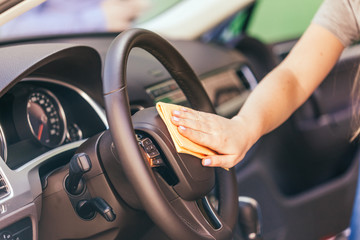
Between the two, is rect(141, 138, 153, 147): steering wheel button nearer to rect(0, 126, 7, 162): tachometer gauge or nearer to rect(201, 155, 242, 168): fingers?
rect(201, 155, 242, 168): fingers

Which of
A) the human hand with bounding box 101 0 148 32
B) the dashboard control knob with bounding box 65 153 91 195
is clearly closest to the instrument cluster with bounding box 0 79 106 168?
the dashboard control knob with bounding box 65 153 91 195

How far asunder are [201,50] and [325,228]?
966 millimetres

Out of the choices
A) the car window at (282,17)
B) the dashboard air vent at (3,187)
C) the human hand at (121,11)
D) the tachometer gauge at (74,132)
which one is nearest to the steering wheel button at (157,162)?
the dashboard air vent at (3,187)

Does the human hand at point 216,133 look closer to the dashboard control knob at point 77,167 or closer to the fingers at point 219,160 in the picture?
the fingers at point 219,160

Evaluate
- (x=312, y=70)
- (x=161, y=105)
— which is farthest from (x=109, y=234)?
(x=312, y=70)

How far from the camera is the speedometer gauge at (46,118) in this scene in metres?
1.25

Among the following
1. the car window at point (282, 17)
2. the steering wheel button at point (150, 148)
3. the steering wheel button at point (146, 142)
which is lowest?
the car window at point (282, 17)

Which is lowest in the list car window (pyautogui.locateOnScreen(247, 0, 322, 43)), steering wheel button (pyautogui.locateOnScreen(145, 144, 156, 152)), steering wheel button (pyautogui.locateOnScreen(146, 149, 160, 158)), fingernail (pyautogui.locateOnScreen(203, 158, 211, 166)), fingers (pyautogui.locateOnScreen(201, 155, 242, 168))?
car window (pyautogui.locateOnScreen(247, 0, 322, 43))

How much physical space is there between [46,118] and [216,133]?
0.51 m

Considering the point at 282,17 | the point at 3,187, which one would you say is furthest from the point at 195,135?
the point at 282,17

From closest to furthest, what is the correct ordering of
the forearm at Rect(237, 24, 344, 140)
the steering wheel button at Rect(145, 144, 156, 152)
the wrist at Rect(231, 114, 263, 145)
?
the steering wheel button at Rect(145, 144, 156, 152)
the wrist at Rect(231, 114, 263, 145)
the forearm at Rect(237, 24, 344, 140)

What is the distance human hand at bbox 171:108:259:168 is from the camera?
3.15 feet

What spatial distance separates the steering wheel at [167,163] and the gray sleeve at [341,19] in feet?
1.23

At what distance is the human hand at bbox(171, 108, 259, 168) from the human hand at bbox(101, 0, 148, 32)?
1423mm
